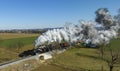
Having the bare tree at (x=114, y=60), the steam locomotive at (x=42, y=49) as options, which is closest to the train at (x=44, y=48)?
the steam locomotive at (x=42, y=49)

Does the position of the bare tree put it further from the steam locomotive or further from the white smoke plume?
the steam locomotive

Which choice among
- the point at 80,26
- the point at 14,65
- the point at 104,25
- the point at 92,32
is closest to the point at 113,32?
the point at 104,25

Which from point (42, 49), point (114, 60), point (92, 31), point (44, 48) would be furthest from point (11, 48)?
point (114, 60)

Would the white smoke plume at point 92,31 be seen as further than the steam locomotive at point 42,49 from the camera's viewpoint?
No

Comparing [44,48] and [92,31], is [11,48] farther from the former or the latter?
[92,31]

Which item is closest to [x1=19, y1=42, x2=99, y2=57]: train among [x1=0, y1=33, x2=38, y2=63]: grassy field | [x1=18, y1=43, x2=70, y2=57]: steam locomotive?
[x1=18, y1=43, x2=70, y2=57]: steam locomotive

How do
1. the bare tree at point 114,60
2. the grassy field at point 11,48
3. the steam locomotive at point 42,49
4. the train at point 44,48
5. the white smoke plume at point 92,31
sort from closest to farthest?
1. the bare tree at point 114,60
2. the white smoke plume at point 92,31
3. the steam locomotive at point 42,49
4. the train at point 44,48
5. the grassy field at point 11,48

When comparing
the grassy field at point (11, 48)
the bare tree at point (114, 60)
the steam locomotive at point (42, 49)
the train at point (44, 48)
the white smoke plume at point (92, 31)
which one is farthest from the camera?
the grassy field at point (11, 48)

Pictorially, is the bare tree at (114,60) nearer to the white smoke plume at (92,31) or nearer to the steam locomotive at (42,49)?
the white smoke plume at (92,31)
